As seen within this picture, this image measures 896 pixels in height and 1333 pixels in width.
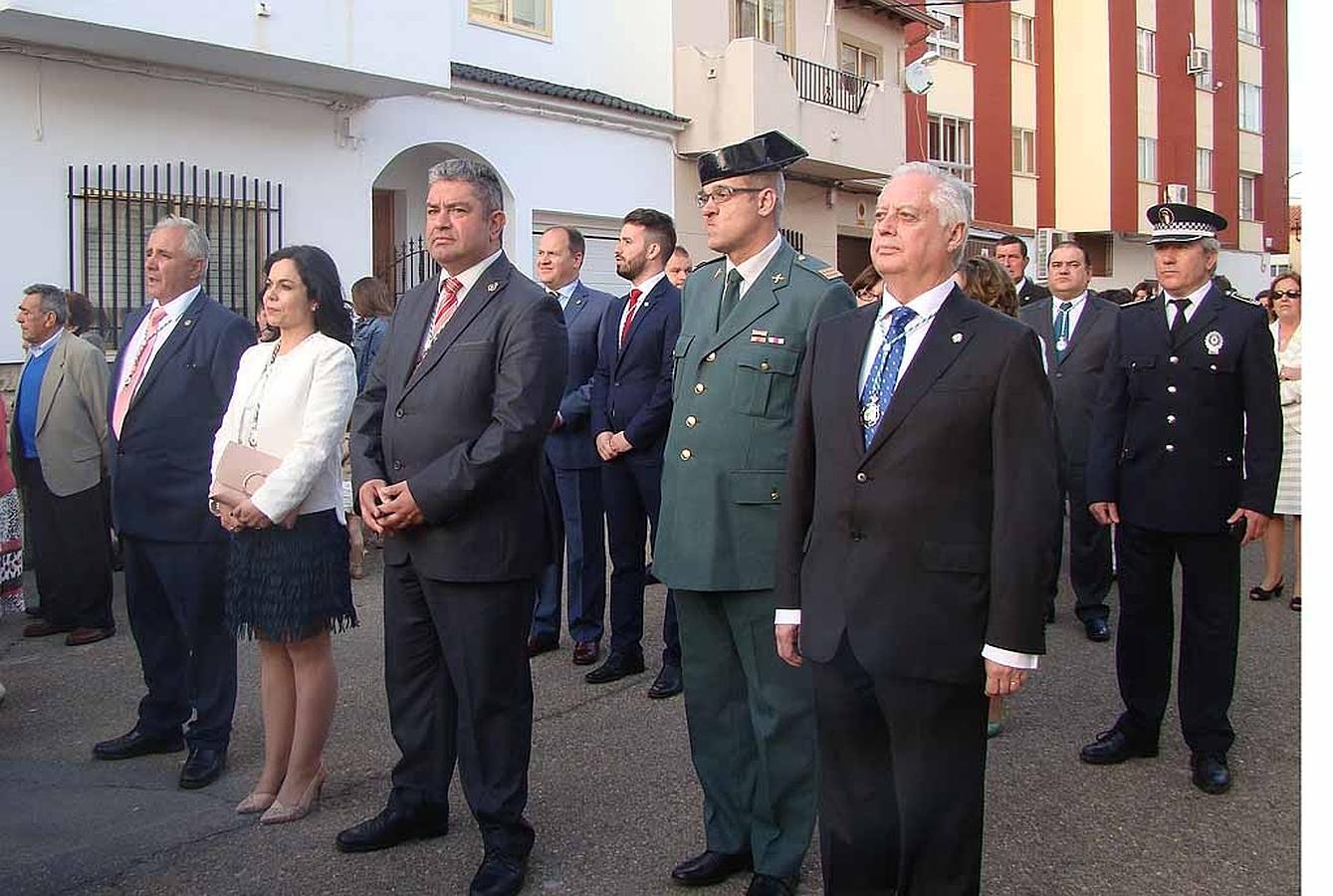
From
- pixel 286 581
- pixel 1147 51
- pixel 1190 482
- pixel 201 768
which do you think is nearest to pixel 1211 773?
pixel 1190 482

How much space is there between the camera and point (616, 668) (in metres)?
6.41

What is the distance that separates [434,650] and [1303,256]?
3.20m

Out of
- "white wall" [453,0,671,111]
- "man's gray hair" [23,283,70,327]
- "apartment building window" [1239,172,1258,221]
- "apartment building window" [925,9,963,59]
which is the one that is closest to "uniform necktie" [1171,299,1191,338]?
"man's gray hair" [23,283,70,327]

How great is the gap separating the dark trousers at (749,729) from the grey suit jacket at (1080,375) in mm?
3952

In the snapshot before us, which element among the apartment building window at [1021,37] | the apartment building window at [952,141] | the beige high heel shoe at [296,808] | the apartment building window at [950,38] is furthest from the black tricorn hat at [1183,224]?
the apartment building window at [1021,37]

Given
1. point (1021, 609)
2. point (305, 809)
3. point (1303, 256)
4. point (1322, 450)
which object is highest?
point (1303, 256)

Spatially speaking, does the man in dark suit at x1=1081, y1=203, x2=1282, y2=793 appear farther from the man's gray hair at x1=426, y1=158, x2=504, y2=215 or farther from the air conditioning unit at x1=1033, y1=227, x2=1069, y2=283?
the air conditioning unit at x1=1033, y1=227, x2=1069, y2=283

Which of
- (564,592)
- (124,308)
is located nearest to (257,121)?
(124,308)

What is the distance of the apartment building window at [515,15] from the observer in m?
14.4

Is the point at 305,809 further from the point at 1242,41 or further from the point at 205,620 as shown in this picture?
the point at 1242,41

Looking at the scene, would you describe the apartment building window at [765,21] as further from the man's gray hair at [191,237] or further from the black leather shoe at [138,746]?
the black leather shoe at [138,746]

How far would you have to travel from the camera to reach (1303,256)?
1.59 metres

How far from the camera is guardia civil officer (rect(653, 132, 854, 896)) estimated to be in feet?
12.9

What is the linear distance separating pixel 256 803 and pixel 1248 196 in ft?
132
